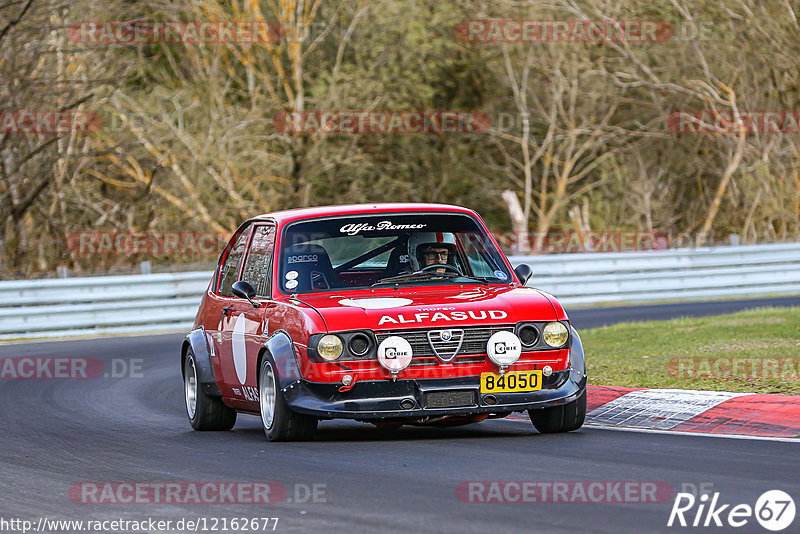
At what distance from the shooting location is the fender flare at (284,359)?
927cm

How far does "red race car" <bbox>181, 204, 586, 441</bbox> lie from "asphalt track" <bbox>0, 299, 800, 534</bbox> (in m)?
0.27

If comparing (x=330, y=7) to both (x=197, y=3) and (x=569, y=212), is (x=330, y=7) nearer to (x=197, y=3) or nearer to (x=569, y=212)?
(x=197, y=3)

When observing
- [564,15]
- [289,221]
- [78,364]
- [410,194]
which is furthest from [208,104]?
[289,221]

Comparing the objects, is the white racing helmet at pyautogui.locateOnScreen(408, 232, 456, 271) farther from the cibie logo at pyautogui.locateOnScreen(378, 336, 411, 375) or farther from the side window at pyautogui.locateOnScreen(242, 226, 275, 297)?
the cibie logo at pyautogui.locateOnScreen(378, 336, 411, 375)

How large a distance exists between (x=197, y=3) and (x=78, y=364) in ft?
58.0

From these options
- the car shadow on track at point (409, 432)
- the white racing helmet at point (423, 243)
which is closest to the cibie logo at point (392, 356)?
the car shadow on track at point (409, 432)

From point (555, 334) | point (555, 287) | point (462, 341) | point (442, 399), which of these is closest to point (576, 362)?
point (555, 334)

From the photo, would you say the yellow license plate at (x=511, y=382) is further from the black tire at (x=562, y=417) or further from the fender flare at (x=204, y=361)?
the fender flare at (x=204, y=361)

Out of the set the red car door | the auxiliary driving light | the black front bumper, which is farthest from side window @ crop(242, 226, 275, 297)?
the auxiliary driving light

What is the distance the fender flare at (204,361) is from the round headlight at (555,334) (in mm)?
2881

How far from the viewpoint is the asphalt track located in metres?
6.57

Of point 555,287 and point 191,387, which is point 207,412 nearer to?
point 191,387

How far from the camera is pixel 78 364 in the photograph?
57.9 ft

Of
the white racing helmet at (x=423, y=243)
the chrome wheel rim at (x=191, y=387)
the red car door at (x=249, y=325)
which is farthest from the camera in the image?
the chrome wheel rim at (x=191, y=387)
